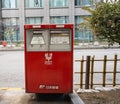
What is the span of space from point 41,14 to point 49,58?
5151 centimetres

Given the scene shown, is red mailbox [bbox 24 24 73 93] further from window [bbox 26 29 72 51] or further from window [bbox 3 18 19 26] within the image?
window [bbox 3 18 19 26]

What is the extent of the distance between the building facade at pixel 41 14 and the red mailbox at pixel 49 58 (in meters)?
49.7

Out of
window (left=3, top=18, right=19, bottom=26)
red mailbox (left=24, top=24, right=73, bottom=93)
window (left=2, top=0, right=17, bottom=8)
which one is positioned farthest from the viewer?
window (left=2, top=0, right=17, bottom=8)

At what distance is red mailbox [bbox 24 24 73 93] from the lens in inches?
342

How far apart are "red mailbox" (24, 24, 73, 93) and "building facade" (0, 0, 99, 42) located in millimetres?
49706

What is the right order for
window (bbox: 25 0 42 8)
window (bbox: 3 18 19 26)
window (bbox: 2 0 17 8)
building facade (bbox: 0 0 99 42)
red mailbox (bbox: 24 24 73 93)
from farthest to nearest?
window (bbox: 2 0 17 8)
window (bbox: 3 18 19 26)
window (bbox: 25 0 42 8)
building facade (bbox: 0 0 99 42)
red mailbox (bbox: 24 24 73 93)

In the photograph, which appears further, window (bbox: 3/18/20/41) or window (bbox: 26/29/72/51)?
window (bbox: 3/18/20/41)

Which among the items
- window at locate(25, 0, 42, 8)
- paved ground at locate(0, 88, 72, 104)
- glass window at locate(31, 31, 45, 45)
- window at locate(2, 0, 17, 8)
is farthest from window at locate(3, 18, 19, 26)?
glass window at locate(31, 31, 45, 45)

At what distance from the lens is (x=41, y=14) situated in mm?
59594

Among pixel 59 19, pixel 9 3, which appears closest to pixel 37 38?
pixel 59 19

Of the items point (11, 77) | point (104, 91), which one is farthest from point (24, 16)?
point (104, 91)

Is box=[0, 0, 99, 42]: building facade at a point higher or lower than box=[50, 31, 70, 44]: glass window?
higher

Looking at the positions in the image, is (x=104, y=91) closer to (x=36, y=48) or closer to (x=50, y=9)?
(x=36, y=48)

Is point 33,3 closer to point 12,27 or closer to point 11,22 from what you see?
point 11,22
